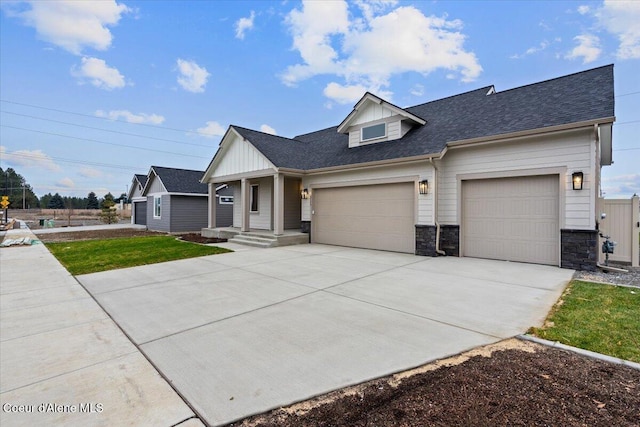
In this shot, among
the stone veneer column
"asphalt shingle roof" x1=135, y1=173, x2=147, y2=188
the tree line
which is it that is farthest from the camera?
the tree line

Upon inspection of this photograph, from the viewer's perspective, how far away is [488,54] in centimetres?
1425

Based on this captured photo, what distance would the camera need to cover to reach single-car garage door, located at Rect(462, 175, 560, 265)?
7.62 metres

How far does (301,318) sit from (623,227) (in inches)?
348

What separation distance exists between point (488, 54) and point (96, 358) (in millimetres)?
17737

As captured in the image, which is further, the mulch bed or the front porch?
the front porch

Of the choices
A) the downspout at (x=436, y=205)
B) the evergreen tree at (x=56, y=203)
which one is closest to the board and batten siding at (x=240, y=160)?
the downspout at (x=436, y=205)

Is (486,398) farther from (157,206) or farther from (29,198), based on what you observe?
(29,198)

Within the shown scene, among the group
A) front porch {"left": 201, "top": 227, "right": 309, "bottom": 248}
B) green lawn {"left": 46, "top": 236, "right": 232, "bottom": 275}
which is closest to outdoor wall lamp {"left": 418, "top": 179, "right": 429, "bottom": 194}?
front porch {"left": 201, "top": 227, "right": 309, "bottom": 248}

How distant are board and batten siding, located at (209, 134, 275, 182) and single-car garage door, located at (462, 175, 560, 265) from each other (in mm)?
7437

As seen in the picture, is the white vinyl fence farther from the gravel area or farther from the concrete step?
the concrete step

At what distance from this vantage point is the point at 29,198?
219ft

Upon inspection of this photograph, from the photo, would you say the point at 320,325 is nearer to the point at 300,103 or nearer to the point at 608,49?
the point at 608,49

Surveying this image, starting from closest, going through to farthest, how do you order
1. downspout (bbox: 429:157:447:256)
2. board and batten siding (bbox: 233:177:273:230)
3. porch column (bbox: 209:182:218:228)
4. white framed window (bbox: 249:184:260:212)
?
downspout (bbox: 429:157:447:256) → board and batten siding (bbox: 233:177:273:230) → white framed window (bbox: 249:184:260:212) → porch column (bbox: 209:182:218:228)

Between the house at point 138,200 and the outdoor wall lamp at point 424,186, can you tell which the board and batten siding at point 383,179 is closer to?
the outdoor wall lamp at point 424,186
